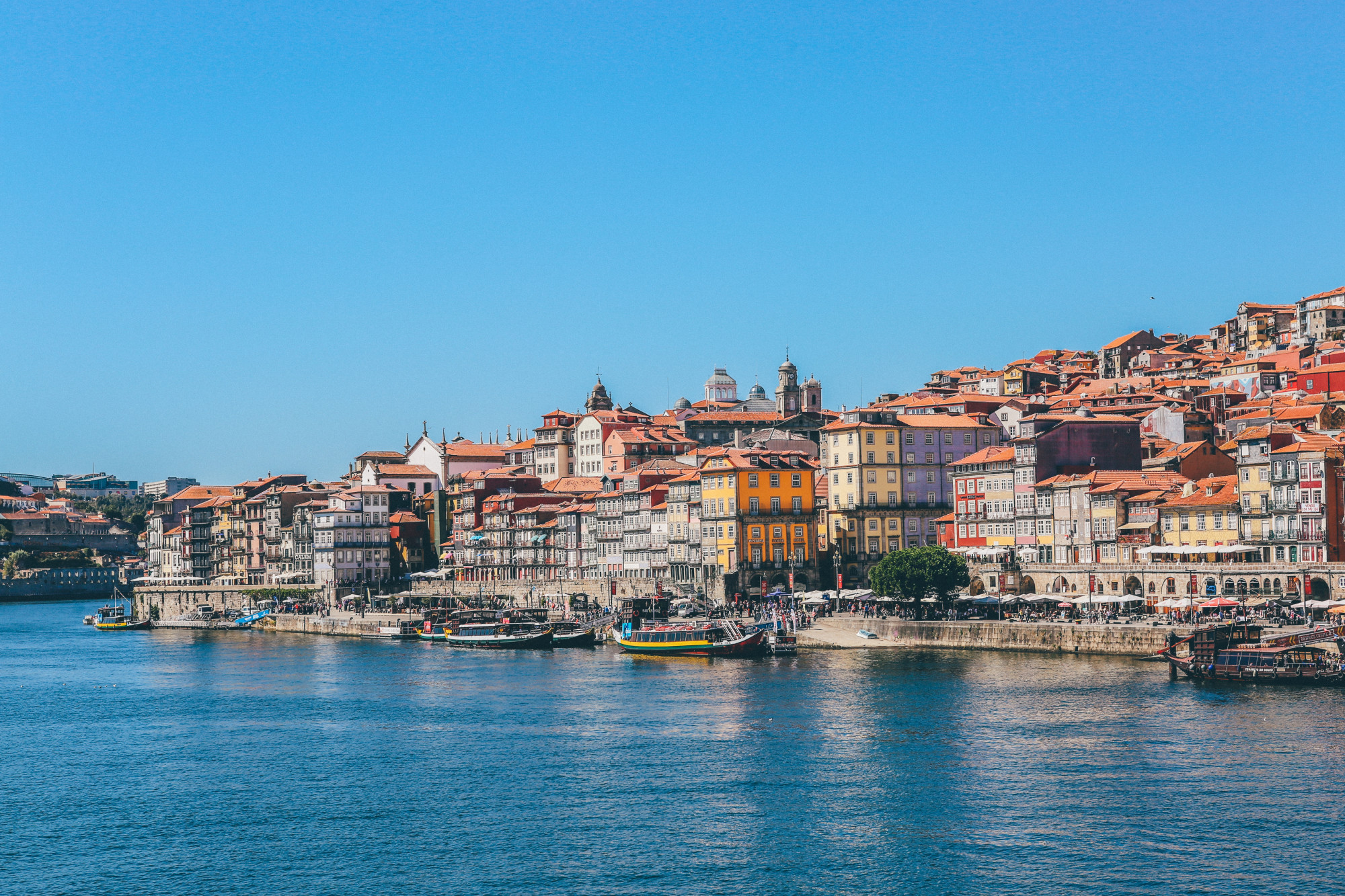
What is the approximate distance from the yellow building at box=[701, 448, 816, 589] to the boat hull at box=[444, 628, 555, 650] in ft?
39.5

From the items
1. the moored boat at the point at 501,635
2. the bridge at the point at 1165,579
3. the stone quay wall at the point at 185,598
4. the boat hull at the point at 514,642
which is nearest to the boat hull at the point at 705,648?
the boat hull at the point at 514,642

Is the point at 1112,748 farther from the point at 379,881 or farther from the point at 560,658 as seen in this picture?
the point at 560,658

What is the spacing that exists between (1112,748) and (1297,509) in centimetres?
3227

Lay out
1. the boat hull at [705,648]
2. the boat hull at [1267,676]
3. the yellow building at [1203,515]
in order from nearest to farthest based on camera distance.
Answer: the boat hull at [1267,676], the yellow building at [1203,515], the boat hull at [705,648]

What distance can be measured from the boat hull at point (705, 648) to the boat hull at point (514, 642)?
29.4 feet

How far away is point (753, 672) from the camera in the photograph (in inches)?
3061

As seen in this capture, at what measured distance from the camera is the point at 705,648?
294 feet

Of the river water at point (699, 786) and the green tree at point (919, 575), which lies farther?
the green tree at point (919, 575)

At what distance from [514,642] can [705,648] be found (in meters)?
16.3

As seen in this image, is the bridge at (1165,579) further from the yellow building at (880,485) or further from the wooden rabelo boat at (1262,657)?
the yellow building at (880,485)

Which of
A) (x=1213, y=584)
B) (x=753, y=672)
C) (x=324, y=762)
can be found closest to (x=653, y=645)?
(x=753, y=672)

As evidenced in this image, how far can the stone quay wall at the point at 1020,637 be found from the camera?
75.0 meters

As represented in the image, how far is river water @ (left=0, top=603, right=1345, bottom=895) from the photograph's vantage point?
3969cm

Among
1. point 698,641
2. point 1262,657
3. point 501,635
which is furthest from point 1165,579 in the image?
point 501,635
